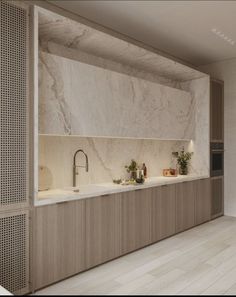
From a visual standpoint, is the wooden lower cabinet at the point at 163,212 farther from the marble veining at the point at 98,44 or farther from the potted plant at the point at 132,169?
the marble veining at the point at 98,44

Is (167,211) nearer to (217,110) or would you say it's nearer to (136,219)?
(136,219)

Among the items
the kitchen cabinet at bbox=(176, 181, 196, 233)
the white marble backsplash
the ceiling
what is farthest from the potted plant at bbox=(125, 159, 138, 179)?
the ceiling

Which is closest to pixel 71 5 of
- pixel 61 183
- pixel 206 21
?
pixel 206 21

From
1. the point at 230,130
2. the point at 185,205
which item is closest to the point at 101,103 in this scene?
the point at 185,205

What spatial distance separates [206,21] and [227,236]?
289 centimetres

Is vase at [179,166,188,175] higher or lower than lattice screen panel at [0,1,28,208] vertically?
lower

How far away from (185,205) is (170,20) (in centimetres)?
256

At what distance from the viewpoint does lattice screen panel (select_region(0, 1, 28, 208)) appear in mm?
2211

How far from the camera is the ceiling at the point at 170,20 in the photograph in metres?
3.00

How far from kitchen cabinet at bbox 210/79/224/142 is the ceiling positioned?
0.67 m

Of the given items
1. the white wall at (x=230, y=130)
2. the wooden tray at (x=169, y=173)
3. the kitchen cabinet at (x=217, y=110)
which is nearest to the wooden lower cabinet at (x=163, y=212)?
the wooden tray at (x=169, y=173)

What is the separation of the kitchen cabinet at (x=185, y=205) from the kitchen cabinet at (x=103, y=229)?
4.07 feet

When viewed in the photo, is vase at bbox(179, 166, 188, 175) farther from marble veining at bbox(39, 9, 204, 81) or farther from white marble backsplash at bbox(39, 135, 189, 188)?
marble veining at bbox(39, 9, 204, 81)

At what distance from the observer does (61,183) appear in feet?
10.3
